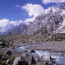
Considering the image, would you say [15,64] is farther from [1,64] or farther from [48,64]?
[48,64]

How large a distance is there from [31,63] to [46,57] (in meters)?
7.78

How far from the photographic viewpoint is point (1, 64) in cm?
3011

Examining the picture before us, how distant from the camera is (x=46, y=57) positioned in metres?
41.5

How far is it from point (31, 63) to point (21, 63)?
3.84 meters

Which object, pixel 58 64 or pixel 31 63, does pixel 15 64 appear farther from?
pixel 58 64

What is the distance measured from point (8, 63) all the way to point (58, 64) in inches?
497

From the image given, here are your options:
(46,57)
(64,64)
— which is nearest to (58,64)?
(64,64)

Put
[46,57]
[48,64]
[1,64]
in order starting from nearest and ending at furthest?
[1,64]
[48,64]
[46,57]

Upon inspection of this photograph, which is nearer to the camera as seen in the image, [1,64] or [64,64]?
[1,64]

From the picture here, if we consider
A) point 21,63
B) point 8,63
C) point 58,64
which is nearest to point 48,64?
point 58,64

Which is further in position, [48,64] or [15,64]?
[48,64]

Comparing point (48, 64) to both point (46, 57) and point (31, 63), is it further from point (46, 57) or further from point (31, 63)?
point (46, 57)

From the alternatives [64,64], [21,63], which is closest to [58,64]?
[64,64]

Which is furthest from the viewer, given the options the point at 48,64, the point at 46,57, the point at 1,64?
the point at 46,57
